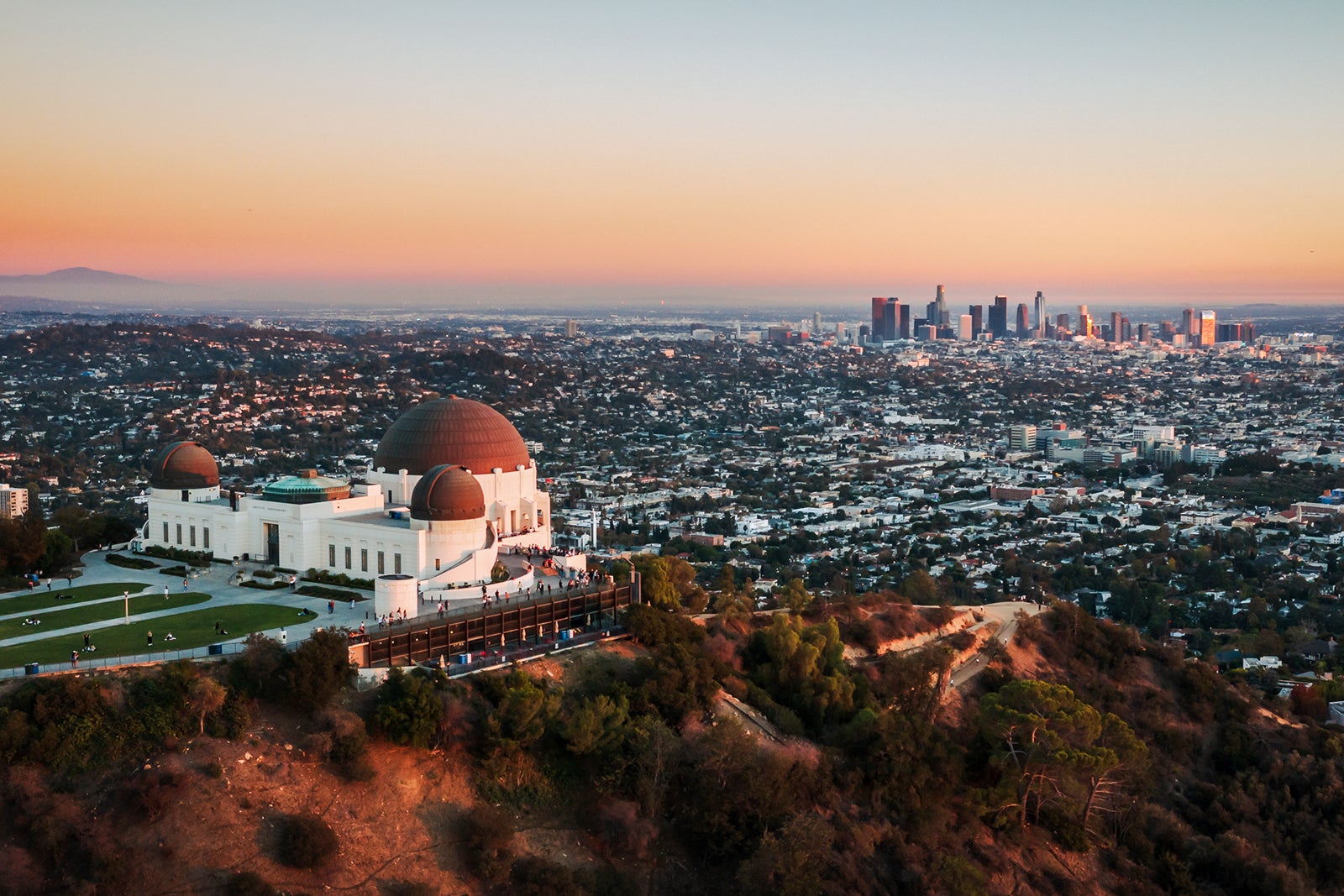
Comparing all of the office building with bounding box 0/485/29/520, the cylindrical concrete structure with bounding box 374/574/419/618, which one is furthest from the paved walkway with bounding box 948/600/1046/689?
the office building with bounding box 0/485/29/520

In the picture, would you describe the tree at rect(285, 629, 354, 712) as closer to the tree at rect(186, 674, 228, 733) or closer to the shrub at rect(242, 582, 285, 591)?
the tree at rect(186, 674, 228, 733)

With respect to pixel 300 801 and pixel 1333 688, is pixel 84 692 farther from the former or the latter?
pixel 1333 688

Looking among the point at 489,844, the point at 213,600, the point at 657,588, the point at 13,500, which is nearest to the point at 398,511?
the point at 213,600

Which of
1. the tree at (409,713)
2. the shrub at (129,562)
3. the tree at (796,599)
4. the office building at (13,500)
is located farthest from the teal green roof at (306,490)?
the office building at (13,500)

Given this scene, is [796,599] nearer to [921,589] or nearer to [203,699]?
[921,589]

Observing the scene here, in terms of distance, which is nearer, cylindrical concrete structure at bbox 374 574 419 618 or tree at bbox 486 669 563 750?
tree at bbox 486 669 563 750

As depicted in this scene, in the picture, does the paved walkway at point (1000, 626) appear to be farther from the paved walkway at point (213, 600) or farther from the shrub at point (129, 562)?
the shrub at point (129, 562)
